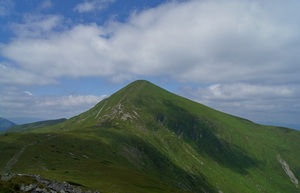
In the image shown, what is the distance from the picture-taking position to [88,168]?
3762 inches

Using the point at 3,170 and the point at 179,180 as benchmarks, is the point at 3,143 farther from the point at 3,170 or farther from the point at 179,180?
the point at 179,180

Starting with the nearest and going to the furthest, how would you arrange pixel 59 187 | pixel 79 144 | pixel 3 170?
pixel 59 187 → pixel 3 170 → pixel 79 144

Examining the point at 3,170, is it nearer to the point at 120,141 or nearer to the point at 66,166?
the point at 66,166

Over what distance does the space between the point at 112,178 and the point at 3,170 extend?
27.0 metres

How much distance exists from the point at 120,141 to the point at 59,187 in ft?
487

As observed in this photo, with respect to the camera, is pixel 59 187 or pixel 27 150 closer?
pixel 59 187


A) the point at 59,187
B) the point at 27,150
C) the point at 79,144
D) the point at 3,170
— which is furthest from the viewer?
the point at 79,144

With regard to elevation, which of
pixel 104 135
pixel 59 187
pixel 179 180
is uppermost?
pixel 104 135

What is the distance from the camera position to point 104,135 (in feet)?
636

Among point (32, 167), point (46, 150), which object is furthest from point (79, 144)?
point (32, 167)

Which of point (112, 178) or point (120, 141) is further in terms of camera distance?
point (120, 141)

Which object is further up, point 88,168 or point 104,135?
point 104,135

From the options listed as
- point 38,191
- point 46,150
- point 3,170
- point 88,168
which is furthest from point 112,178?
point 38,191

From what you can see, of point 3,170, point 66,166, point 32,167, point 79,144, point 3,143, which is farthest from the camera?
point 79,144
